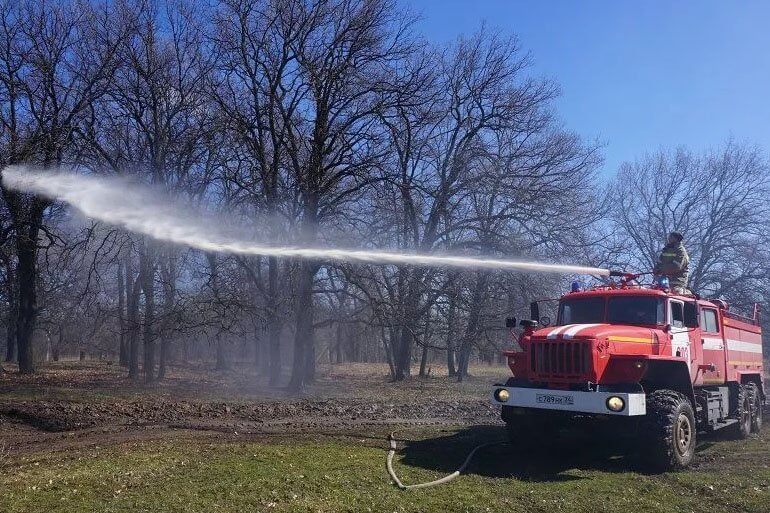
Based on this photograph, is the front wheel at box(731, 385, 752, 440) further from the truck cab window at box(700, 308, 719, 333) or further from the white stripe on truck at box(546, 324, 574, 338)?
the white stripe on truck at box(546, 324, 574, 338)

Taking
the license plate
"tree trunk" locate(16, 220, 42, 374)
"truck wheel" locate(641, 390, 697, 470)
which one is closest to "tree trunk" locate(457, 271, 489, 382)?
"truck wheel" locate(641, 390, 697, 470)

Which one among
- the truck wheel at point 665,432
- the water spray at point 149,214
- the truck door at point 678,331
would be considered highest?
the water spray at point 149,214

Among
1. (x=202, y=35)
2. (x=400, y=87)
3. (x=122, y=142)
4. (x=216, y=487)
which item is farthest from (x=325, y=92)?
(x=216, y=487)

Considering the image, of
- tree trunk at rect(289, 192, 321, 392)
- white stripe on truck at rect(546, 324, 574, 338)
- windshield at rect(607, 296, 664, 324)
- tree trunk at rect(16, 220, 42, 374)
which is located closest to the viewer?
white stripe on truck at rect(546, 324, 574, 338)

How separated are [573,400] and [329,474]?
4045 mm

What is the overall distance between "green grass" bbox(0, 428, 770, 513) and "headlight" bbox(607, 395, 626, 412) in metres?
1.07

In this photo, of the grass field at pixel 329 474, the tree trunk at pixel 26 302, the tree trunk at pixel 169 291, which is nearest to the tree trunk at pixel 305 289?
the tree trunk at pixel 169 291

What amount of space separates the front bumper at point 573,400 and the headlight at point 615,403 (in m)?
0.02

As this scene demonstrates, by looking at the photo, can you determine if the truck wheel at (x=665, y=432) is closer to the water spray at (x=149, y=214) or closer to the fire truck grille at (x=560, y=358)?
the fire truck grille at (x=560, y=358)

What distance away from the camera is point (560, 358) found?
1166 cm

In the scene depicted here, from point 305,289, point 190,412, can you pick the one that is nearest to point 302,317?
point 305,289

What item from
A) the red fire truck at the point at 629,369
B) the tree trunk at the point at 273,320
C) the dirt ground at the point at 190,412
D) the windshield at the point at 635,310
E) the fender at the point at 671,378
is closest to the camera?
the red fire truck at the point at 629,369

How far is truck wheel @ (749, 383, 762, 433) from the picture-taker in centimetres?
1658

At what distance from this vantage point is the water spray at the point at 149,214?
2103 centimetres
